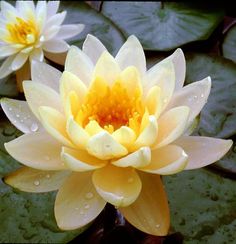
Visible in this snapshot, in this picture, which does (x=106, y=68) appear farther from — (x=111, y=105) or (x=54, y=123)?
(x=54, y=123)

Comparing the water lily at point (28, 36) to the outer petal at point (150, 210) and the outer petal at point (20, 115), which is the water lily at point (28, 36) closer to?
the outer petal at point (20, 115)

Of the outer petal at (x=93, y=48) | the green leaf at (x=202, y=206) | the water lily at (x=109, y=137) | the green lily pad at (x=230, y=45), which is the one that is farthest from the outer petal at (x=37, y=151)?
the green lily pad at (x=230, y=45)

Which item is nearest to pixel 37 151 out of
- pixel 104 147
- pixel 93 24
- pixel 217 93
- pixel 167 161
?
pixel 104 147

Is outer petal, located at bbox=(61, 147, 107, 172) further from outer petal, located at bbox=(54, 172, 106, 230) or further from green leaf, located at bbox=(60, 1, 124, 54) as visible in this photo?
green leaf, located at bbox=(60, 1, 124, 54)

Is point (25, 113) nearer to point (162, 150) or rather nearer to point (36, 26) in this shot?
point (162, 150)

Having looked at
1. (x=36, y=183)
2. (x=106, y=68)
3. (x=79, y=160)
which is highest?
(x=106, y=68)

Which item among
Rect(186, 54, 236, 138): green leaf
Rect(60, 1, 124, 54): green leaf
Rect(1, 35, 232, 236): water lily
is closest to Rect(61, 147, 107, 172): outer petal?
Rect(1, 35, 232, 236): water lily
